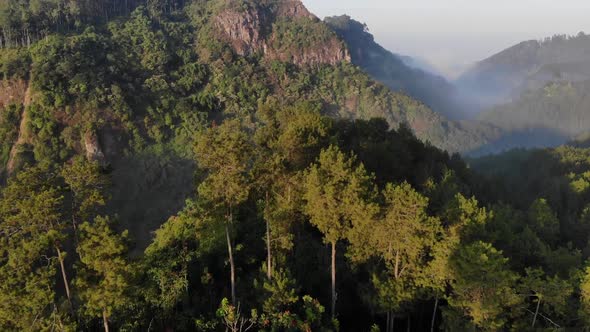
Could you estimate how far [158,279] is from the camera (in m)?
21.5

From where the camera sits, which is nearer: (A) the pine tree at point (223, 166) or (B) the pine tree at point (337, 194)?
(A) the pine tree at point (223, 166)

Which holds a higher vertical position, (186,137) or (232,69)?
(232,69)

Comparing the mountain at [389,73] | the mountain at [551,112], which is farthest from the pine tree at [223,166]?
the mountain at [551,112]

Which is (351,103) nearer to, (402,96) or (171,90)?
(402,96)

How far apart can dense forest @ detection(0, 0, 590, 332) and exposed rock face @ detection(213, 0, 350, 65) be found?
31.9 meters

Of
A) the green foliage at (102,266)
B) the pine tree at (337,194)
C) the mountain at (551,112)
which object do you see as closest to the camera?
the green foliage at (102,266)

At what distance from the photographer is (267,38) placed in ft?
314

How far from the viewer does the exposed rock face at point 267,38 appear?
90.9m

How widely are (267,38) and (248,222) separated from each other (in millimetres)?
76015

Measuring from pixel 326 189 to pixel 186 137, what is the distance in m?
44.9

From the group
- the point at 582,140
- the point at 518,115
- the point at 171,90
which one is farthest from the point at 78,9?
the point at 518,115

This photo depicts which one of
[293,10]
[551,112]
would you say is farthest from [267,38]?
[551,112]

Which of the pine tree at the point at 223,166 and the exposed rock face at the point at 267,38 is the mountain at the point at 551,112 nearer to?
the exposed rock face at the point at 267,38

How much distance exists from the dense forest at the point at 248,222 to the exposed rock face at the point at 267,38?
105ft
